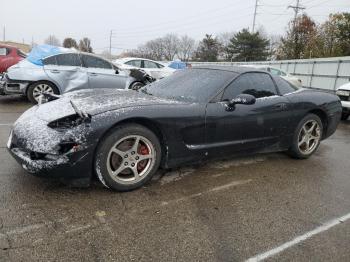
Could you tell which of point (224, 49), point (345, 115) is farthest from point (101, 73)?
point (224, 49)

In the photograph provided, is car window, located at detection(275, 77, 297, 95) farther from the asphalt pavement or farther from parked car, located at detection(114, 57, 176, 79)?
parked car, located at detection(114, 57, 176, 79)

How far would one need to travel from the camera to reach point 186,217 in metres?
3.32

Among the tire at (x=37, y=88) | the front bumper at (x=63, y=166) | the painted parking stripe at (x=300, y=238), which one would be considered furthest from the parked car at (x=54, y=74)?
the painted parking stripe at (x=300, y=238)

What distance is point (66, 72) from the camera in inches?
362

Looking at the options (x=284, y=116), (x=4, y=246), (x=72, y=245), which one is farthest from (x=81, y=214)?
(x=284, y=116)

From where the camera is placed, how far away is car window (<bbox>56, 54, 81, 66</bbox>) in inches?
364

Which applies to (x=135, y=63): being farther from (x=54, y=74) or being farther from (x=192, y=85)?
(x=192, y=85)

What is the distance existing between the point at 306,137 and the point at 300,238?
8.72 feet

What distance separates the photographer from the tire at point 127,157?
3.52 meters

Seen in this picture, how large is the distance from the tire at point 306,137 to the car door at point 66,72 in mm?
5905

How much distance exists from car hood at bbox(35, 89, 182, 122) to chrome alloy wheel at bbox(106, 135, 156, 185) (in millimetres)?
379

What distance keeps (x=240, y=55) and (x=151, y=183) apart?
57.1 meters

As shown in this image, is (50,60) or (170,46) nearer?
(50,60)

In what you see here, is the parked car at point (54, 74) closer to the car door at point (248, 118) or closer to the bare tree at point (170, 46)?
the car door at point (248, 118)
